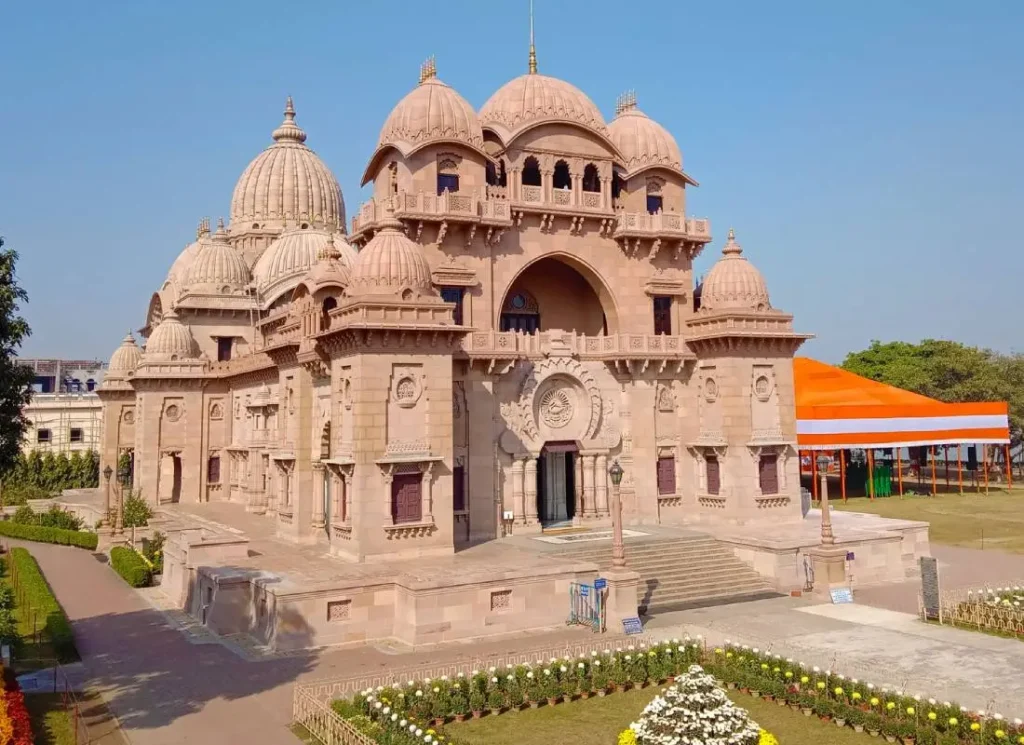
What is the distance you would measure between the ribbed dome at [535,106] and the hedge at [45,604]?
76.2 feet

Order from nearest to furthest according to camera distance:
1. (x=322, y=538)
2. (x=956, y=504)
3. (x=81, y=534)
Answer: (x=322, y=538)
(x=81, y=534)
(x=956, y=504)

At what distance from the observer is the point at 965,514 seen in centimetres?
4606

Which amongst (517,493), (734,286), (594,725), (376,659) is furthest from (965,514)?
(594,725)

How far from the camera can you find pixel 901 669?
1883 centimetres

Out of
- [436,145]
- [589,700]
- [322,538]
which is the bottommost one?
[589,700]

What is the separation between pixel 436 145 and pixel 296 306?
9057mm

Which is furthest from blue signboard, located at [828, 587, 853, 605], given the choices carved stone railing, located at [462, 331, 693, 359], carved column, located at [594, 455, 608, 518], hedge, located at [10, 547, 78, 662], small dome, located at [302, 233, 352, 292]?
hedge, located at [10, 547, 78, 662]

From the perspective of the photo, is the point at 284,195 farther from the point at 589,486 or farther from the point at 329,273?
the point at 589,486

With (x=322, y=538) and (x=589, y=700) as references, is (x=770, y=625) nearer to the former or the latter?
(x=589, y=700)

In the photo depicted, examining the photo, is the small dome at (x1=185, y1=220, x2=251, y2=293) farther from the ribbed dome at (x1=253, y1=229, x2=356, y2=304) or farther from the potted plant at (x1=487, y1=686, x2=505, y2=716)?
the potted plant at (x1=487, y1=686, x2=505, y2=716)

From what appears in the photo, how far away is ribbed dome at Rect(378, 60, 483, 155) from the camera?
33.1m

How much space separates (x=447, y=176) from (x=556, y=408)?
33.4 ft

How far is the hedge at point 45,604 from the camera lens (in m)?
21.5

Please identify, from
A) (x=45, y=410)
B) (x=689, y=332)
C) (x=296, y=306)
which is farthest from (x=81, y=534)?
(x=45, y=410)
